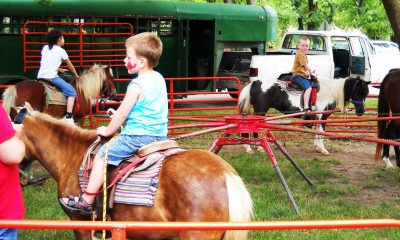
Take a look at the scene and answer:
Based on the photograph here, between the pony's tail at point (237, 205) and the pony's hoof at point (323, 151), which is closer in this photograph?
the pony's tail at point (237, 205)

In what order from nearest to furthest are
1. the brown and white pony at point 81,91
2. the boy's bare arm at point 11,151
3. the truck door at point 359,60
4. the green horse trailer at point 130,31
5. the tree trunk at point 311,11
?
1. the boy's bare arm at point 11,151
2. the brown and white pony at point 81,91
3. the green horse trailer at point 130,31
4. the truck door at point 359,60
5. the tree trunk at point 311,11

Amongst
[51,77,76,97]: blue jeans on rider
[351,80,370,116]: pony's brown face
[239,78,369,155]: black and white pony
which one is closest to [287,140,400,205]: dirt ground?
[239,78,369,155]: black and white pony

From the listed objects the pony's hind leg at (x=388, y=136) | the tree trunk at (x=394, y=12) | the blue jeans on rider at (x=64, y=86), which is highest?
the tree trunk at (x=394, y=12)

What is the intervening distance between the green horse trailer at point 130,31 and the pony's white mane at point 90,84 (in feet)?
12.5

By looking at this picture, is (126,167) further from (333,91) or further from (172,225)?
(333,91)

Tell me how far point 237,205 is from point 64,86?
7153 mm

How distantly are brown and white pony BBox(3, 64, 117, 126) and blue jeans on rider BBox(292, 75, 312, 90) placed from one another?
358 cm

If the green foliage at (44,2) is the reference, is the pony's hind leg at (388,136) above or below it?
below

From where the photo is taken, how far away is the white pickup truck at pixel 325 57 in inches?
660

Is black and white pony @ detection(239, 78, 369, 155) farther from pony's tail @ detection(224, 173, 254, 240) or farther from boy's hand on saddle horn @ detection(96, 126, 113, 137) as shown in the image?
Answer: pony's tail @ detection(224, 173, 254, 240)

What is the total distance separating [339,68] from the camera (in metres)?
20.0

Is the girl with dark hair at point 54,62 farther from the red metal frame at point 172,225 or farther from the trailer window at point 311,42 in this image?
the trailer window at point 311,42

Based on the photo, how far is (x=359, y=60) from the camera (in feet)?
66.5

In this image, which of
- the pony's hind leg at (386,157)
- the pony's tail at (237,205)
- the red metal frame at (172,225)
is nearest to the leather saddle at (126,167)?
the pony's tail at (237,205)
